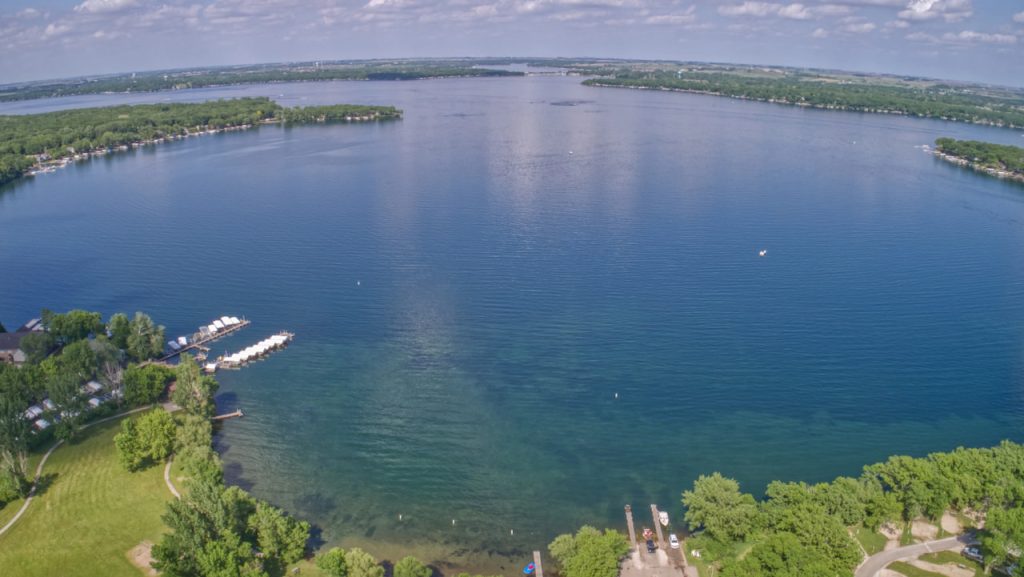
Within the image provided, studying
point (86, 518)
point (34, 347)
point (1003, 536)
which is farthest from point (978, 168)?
point (34, 347)

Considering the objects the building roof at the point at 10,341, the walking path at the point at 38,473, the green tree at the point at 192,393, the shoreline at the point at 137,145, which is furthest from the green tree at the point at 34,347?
the shoreline at the point at 137,145

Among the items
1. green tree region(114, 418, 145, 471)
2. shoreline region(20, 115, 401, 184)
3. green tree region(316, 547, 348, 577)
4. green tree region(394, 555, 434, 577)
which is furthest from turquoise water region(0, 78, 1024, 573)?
shoreline region(20, 115, 401, 184)

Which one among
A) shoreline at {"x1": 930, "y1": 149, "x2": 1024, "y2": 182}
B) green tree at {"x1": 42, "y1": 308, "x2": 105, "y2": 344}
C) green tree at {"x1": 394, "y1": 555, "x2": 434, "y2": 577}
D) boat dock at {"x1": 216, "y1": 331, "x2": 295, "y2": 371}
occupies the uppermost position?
shoreline at {"x1": 930, "y1": 149, "x2": 1024, "y2": 182}

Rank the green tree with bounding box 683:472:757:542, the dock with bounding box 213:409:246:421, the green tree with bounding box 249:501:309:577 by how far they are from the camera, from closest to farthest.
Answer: the green tree with bounding box 249:501:309:577 < the green tree with bounding box 683:472:757:542 < the dock with bounding box 213:409:246:421

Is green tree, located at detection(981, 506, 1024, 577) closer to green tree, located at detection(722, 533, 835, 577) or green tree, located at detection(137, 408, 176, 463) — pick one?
green tree, located at detection(722, 533, 835, 577)

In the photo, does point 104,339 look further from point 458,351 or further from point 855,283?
point 855,283
